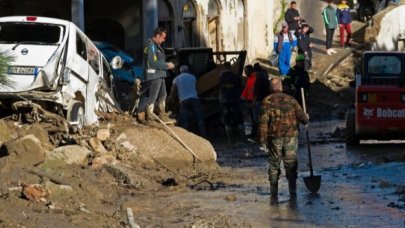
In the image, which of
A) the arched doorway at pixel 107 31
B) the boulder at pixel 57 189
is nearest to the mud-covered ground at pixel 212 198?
the boulder at pixel 57 189

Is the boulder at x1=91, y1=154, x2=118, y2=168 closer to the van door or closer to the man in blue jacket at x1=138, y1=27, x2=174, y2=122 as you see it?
the van door

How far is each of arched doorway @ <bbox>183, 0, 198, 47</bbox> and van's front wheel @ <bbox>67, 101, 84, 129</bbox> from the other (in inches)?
704

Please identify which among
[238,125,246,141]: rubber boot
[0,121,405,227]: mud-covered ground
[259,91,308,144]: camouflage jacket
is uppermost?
[259,91,308,144]: camouflage jacket

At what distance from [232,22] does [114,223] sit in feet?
87.0

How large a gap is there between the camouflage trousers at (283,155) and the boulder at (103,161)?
272 cm

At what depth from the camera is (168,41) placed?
1316 inches

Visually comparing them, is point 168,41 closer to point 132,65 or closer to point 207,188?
point 132,65

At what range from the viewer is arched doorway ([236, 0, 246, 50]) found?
37.8 metres

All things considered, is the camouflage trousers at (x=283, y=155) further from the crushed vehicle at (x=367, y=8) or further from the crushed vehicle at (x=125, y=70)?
the crushed vehicle at (x=367, y=8)

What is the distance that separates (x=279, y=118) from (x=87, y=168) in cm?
296

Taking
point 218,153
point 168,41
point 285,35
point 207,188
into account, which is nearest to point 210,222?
point 207,188

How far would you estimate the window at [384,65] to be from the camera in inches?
791

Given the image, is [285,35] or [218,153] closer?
[218,153]

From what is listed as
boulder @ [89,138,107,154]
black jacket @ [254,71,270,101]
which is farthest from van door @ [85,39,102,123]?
black jacket @ [254,71,270,101]
